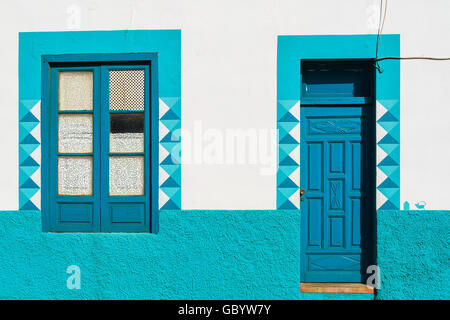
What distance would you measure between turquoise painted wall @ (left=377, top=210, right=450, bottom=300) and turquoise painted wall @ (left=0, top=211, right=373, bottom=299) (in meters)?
0.44

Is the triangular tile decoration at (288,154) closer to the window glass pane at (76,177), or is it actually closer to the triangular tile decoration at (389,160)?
the triangular tile decoration at (389,160)

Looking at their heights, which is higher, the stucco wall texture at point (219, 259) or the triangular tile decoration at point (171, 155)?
the triangular tile decoration at point (171, 155)

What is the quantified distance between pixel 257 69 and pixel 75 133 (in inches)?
86.1

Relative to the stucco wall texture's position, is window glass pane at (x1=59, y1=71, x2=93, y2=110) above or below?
above

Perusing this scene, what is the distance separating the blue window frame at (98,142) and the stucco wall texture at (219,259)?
0.25 meters

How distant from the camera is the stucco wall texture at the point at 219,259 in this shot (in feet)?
14.8

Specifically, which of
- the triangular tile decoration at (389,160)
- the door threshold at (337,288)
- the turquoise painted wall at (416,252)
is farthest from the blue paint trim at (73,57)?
the turquoise painted wall at (416,252)

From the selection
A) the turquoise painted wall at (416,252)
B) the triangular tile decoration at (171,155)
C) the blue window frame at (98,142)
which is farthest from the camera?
the blue window frame at (98,142)

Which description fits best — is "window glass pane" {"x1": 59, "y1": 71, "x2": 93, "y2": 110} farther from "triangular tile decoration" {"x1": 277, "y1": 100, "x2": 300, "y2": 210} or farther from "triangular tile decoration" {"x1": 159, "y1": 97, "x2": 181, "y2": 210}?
"triangular tile decoration" {"x1": 277, "y1": 100, "x2": 300, "y2": 210}

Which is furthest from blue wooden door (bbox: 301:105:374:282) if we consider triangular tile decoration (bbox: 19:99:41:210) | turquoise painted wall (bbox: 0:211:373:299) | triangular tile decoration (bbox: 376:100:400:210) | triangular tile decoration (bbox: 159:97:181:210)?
triangular tile decoration (bbox: 19:99:41:210)

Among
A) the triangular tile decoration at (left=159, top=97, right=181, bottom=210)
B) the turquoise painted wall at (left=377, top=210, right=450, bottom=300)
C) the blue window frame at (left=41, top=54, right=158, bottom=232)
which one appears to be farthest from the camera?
the blue window frame at (left=41, top=54, right=158, bottom=232)

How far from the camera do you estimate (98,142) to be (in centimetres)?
475

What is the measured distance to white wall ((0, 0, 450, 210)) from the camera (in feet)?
14.9

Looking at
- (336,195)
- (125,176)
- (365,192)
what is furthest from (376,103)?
(125,176)
